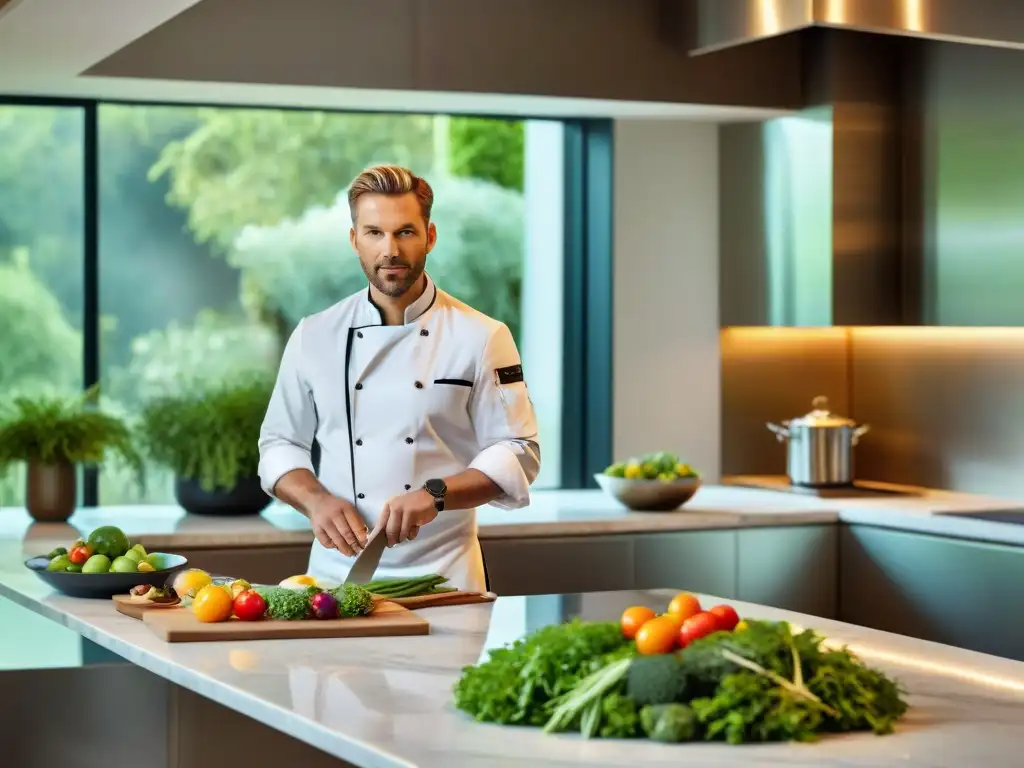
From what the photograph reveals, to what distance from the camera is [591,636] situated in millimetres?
2018

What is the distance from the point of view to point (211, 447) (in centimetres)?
430

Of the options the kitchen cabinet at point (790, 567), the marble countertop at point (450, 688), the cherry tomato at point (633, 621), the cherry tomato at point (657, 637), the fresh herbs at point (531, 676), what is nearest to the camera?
the marble countertop at point (450, 688)

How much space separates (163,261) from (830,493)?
211cm

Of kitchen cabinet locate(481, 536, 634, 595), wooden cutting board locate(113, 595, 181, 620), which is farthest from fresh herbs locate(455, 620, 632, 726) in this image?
kitchen cabinet locate(481, 536, 634, 595)

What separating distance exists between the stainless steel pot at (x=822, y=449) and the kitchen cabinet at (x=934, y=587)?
374 mm

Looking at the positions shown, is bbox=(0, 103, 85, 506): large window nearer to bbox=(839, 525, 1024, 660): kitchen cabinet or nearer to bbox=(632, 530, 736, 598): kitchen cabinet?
bbox=(632, 530, 736, 598): kitchen cabinet

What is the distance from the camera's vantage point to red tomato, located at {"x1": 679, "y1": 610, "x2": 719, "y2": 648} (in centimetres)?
205

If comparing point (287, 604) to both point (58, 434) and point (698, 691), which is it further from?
point (58, 434)

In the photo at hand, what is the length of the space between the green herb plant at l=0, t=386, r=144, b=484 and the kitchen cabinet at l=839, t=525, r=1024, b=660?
2021 mm

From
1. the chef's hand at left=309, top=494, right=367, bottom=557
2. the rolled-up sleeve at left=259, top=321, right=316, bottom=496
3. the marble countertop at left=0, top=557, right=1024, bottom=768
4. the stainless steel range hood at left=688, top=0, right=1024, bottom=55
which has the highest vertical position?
the stainless steel range hood at left=688, top=0, right=1024, bottom=55

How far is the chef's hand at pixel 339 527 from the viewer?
2.93m

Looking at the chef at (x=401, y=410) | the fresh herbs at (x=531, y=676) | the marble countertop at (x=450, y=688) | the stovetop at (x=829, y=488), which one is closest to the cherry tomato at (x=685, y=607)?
the fresh herbs at (x=531, y=676)

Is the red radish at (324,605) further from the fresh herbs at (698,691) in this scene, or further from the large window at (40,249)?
the large window at (40,249)

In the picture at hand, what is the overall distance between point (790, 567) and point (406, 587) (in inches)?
79.4
